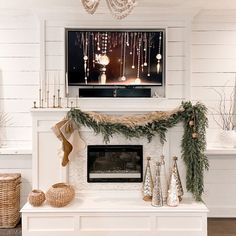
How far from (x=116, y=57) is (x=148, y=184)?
1.58 metres

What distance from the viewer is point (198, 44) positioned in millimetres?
3998

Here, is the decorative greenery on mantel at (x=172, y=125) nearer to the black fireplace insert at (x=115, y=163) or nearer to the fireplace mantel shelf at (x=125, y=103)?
the black fireplace insert at (x=115, y=163)

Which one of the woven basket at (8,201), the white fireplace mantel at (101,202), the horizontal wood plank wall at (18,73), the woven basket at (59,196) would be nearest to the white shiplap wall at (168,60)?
the horizontal wood plank wall at (18,73)

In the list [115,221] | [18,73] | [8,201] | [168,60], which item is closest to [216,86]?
[168,60]

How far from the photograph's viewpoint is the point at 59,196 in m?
3.19

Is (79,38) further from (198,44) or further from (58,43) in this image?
(198,44)

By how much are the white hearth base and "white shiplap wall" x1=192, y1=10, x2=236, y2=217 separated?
0.92m

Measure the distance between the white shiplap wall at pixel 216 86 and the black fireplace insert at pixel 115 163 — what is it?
41.0 inches

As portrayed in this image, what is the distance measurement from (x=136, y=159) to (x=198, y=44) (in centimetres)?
169

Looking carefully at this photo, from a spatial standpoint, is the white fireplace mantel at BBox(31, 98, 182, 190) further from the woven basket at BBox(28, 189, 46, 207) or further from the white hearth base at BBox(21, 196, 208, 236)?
the white hearth base at BBox(21, 196, 208, 236)

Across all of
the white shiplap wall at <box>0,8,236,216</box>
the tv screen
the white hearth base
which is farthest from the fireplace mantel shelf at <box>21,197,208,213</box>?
the tv screen

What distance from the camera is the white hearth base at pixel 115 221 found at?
3.17 meters

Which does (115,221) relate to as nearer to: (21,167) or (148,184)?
(148,184)

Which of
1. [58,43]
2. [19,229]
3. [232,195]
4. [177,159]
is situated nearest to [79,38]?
[58,43]
